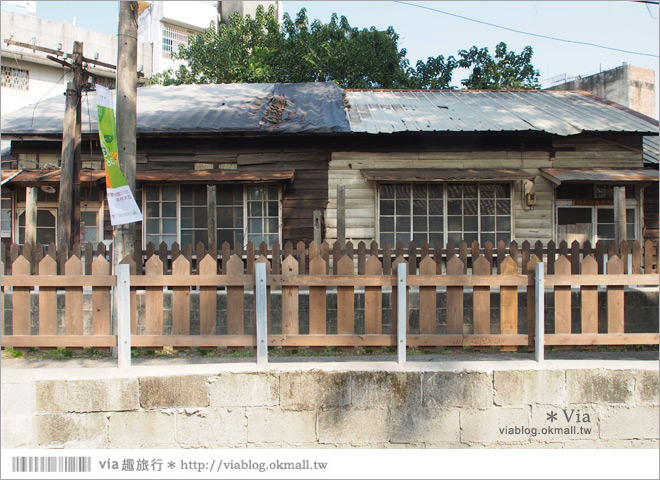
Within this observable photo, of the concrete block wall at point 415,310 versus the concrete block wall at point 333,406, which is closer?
the concrete block wall at point 333,406

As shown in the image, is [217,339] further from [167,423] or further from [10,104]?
[10,104]

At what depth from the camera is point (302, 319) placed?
16.7ft

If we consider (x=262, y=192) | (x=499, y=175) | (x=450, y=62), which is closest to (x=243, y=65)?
(x=450, y=62)

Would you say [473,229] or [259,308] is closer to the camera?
[259,308]

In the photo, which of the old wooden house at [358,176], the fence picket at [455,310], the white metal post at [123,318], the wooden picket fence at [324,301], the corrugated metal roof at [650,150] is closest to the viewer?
the white metal post at [123,318]

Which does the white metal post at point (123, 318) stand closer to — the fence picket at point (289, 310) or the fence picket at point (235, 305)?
the fence picket at point (235, 305)

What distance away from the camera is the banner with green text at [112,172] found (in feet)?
15.9

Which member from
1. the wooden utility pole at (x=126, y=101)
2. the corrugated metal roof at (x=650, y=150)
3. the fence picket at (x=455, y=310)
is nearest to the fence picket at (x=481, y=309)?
the fence picket at (x=455, y=310)

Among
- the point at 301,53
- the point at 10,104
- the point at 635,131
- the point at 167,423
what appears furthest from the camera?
the point at 10,104

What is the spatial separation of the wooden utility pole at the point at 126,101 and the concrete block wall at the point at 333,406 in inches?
77.2

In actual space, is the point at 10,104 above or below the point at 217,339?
above

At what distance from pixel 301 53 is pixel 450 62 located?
20.5 feet

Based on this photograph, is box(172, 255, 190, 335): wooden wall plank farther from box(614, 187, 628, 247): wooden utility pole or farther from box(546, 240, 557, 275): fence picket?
box(614, 187, 628, 247): wooden utility pole

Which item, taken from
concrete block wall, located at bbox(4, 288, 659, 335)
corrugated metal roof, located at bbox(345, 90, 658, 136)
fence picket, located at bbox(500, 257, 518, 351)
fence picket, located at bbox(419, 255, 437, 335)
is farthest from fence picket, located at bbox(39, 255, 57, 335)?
corrugated metal roof, located at bbox(345, 90, 658, 136)
